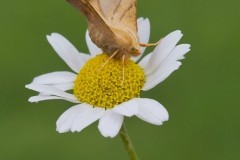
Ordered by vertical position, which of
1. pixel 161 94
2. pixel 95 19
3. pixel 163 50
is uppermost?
pixel 95 19

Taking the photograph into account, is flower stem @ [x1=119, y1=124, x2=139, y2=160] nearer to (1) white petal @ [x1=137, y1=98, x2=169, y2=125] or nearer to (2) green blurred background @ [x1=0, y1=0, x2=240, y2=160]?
(1) white petal @ [x1=137, y1=98, x2=169, y2=125]

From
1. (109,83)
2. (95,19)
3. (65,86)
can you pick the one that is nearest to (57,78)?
(65,86)

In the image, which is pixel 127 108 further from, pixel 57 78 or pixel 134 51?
pixel 57 78

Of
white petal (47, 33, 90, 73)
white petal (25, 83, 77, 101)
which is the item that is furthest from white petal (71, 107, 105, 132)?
white petal (47, 33, 90, 73)

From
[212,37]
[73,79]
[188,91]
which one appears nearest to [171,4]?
[212,37]

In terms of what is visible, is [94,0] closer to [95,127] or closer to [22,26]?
[95,127]

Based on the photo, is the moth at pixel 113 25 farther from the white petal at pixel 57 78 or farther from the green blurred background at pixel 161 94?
the green blurred background at pixel 161 94
